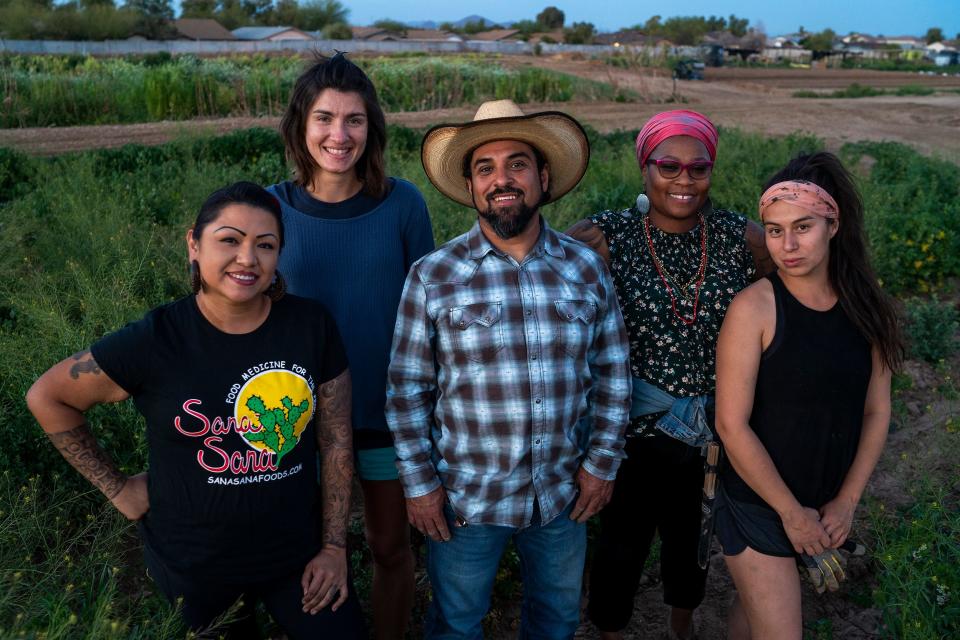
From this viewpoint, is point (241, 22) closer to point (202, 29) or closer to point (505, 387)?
point (202, 29)

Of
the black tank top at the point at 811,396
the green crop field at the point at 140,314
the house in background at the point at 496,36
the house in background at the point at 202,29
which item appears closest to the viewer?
the black tank top at the point at 811,396

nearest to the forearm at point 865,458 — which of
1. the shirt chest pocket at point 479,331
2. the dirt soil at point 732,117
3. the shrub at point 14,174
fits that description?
the shirt chest pocket at point 479,331

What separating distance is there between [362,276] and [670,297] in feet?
3.39

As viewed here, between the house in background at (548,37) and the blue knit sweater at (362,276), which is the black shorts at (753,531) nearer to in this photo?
the blue knit sweater at (362,276)

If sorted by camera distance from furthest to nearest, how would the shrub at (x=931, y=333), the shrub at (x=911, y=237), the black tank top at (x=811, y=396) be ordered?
the shrub at (x=911, y=237), the shrub at (x=931, y=333), the black tank top at (x=811, y=396)

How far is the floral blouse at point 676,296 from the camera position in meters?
2.70

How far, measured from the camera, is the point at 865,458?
2473mm

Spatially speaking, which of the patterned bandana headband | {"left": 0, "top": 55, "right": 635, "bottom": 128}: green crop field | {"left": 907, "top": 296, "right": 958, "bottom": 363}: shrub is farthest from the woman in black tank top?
{"left": 0, "top": 55, "right": 635, "bottom": 128}: green crop field

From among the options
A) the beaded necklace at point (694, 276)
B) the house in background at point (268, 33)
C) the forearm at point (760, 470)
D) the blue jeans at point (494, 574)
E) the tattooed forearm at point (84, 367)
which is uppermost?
the house in background at point (268, 33)

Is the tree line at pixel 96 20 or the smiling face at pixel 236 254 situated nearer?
the smiling face at pixel 236 254

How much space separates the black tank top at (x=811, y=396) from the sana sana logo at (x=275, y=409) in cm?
135

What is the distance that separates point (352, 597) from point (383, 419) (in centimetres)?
59

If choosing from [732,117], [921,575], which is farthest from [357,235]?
[732,117]

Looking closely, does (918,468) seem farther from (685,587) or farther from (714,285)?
(714,285)
